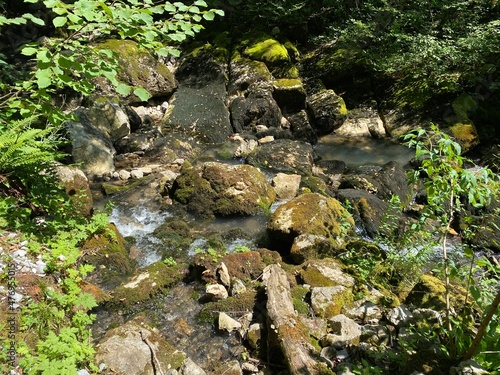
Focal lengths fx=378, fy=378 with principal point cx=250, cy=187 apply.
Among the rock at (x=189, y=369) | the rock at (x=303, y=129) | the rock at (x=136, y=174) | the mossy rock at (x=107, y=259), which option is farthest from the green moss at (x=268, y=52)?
the rock at (x=189, y=369)

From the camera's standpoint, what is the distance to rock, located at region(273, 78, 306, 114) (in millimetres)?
13445

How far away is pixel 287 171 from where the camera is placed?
9797mm

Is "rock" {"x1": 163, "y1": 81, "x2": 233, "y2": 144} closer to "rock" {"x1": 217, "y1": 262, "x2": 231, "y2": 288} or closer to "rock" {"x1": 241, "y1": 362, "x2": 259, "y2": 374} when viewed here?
"rock" {"x1": 217, "y1": 262, "x2": 231, "y2": 288}

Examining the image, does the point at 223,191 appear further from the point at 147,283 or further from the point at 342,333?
the point at 342,333

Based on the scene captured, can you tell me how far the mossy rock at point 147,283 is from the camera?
192 inches

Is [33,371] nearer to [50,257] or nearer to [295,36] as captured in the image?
[50,257]

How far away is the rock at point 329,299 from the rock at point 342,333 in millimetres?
474

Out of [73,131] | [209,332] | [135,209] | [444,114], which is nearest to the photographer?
[209,332]

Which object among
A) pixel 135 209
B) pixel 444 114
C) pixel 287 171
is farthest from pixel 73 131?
pixel 444 114

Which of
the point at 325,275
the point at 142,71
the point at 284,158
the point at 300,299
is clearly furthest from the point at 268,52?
the point at 300,299

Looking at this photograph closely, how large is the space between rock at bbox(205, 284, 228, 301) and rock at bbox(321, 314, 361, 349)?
60.7 inches

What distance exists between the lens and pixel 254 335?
396 centimetres

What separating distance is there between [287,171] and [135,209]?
13.0ft

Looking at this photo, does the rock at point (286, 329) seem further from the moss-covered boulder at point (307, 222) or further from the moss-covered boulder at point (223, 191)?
the moss-covered boulder at point (223, 191)
